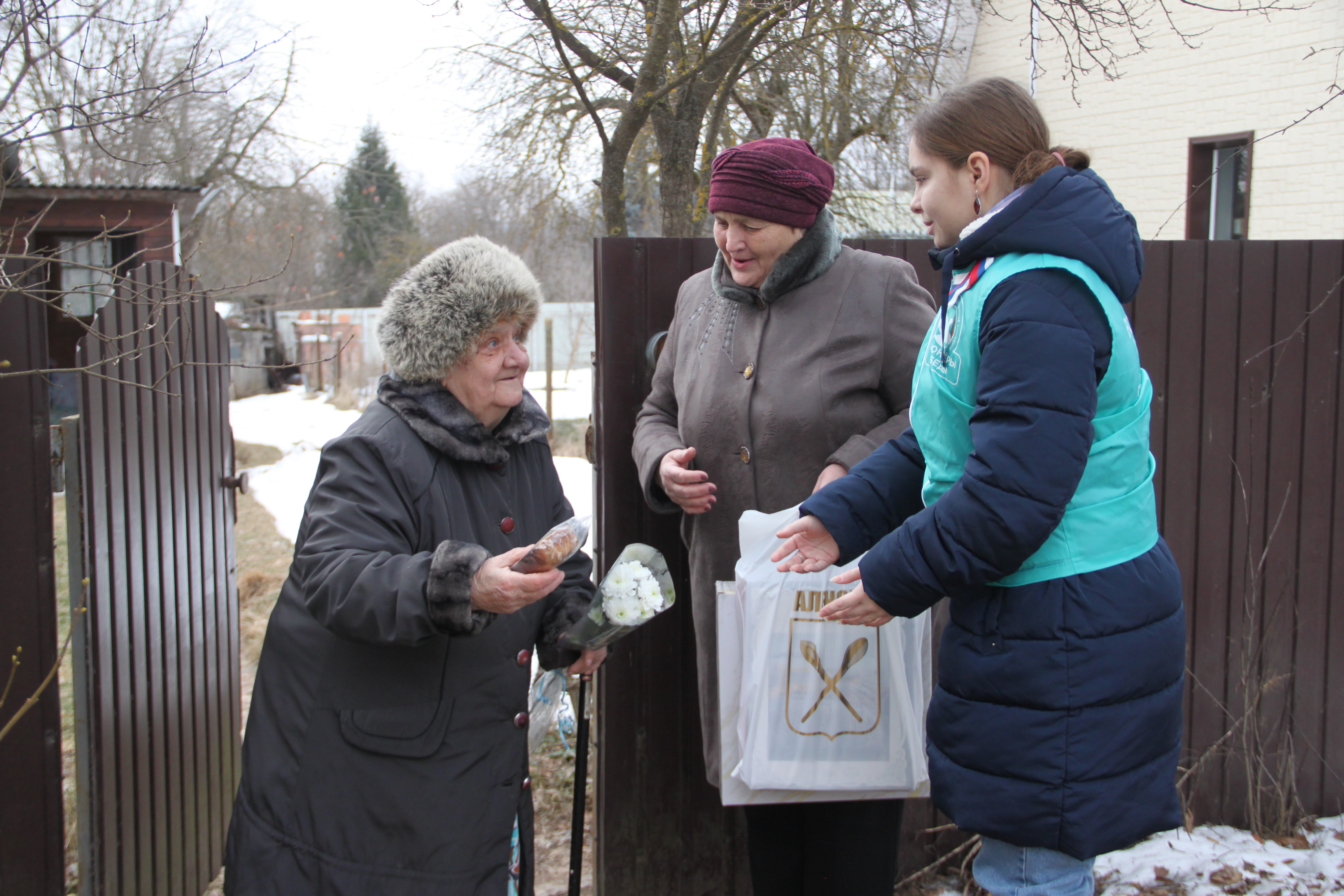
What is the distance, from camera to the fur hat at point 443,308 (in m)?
1.88

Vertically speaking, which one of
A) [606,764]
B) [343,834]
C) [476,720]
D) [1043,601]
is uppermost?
[1043,601]

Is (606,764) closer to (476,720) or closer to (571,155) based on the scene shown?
(476,720)

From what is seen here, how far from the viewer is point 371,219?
29297 mm

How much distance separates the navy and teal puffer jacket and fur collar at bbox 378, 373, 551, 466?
0.78m

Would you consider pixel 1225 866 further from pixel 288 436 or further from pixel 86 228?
pixel 288 436

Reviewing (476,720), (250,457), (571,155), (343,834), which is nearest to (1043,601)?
(476,720)

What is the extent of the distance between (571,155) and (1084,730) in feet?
21.6

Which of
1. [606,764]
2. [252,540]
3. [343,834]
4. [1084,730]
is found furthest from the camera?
[252,540]

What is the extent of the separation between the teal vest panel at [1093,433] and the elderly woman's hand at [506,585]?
678 millimetres

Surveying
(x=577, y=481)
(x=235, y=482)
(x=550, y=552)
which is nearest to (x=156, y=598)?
(x=235, y=482)

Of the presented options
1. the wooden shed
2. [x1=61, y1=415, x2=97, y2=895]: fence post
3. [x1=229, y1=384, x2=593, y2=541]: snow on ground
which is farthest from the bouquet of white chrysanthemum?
the wooden shed

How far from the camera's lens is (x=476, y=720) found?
182 centimetres

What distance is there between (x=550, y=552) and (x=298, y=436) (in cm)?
1448

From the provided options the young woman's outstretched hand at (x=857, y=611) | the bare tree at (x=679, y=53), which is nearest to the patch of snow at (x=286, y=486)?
the bare tree at (x=679, y=53)
